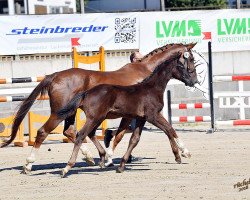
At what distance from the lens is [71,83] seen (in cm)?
1439

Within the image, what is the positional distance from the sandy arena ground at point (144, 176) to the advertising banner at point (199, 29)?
16.7 feet

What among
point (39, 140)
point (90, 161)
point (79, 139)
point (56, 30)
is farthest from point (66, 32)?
point (79, 139)

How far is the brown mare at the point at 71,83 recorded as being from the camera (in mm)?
14320

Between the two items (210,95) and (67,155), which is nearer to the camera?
(67,155)

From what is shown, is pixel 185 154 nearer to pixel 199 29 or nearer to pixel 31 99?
pixel 31 99

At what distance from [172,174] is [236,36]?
34.4 feet

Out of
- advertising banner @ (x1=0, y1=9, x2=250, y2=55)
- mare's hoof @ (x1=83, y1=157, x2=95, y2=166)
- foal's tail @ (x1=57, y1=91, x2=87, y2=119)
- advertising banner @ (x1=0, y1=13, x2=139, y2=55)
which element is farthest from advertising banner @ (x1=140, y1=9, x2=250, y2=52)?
foal's tail @ (x1=57, y1=91, x2=87, y2=119)

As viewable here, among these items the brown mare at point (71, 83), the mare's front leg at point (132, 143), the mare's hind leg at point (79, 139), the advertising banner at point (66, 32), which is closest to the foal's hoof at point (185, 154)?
the mare's front leg at point (132, 143)

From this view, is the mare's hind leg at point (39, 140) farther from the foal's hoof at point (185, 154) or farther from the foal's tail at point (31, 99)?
the foal's hoof at point (185, 154)

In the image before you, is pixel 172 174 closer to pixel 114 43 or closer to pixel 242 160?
pixel 242 160

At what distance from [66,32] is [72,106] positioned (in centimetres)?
880

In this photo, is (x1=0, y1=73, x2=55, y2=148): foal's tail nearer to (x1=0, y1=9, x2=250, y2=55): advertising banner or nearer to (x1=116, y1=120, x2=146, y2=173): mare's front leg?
(x1=116, y1=120, x2=146, y2=173): mare's front leg

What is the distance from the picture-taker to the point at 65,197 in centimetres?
1130

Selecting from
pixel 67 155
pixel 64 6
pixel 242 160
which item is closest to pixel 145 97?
pixel 242 160
